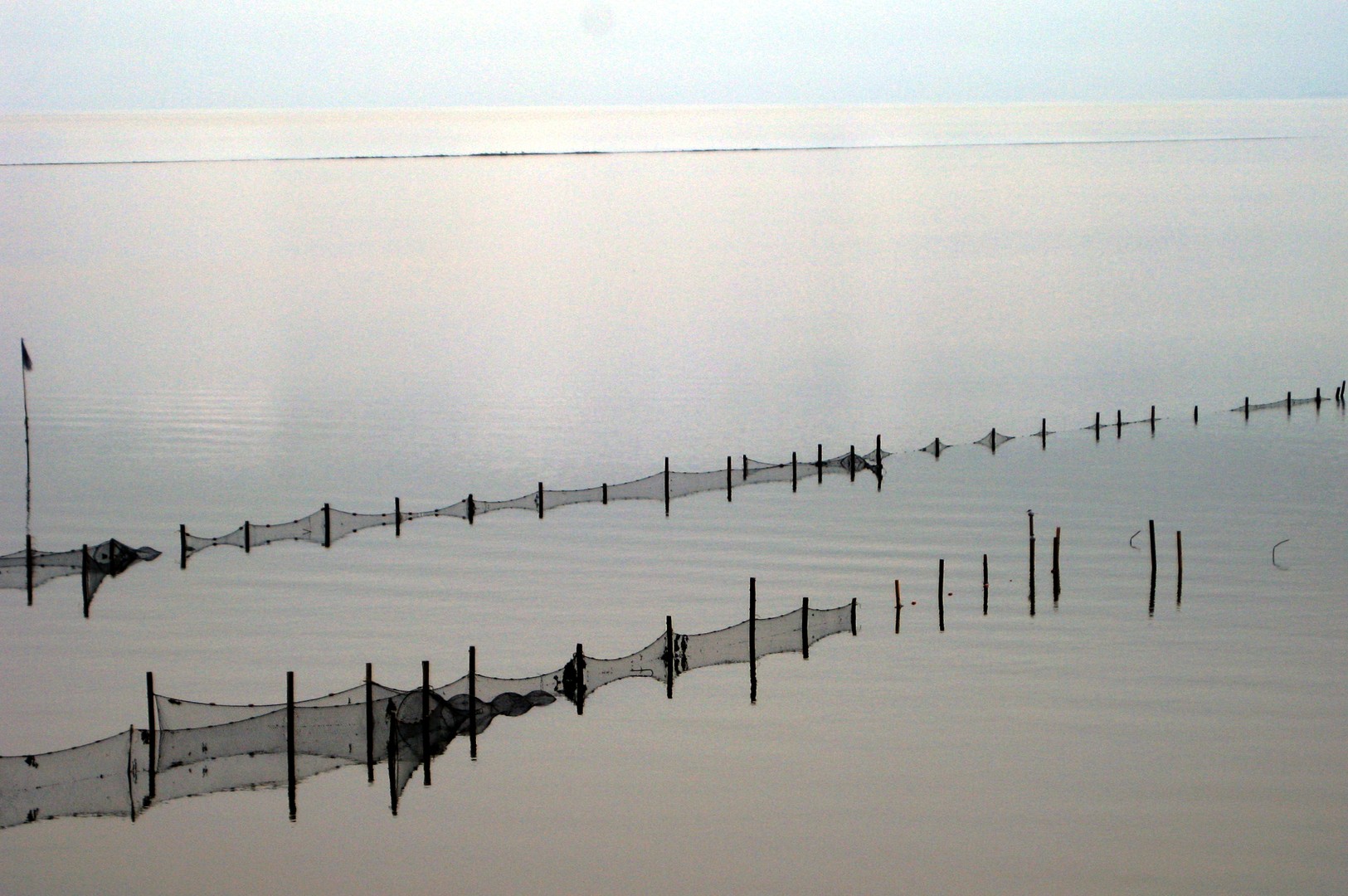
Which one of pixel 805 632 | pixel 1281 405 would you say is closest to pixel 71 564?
pixel 805 632

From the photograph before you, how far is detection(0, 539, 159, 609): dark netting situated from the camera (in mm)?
32469

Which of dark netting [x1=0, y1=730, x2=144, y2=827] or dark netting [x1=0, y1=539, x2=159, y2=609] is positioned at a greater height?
dark netting [x1=0, y1=539, x2=159, y2=609]

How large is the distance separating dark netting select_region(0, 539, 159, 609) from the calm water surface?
497 millimetres

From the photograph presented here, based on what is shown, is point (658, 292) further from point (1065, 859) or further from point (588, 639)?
point (1065, 859)

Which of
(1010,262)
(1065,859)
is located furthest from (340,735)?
(1010,262)

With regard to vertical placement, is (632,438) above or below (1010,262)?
below

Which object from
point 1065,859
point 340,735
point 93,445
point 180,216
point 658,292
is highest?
point 180,216

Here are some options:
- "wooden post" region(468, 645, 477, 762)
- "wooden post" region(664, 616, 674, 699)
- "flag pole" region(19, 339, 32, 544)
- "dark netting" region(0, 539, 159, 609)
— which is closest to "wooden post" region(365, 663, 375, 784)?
"wooden post" region(468, 645, 477, 762)

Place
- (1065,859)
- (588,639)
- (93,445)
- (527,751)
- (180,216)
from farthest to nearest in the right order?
1. (180,216)
2. (93,445)
3. (588,639)
4. (527,751)
5. (1065,859)

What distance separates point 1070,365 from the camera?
219 feet

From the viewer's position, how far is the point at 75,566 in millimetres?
33688

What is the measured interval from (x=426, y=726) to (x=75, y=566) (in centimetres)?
1377

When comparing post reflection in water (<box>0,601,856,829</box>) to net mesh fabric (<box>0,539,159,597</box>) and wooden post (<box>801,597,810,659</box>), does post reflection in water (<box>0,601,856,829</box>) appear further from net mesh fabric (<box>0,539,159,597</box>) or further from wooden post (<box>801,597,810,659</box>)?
net mesh fabric (<box>0,539,159,597</box>)

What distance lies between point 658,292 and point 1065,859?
78.5 m
